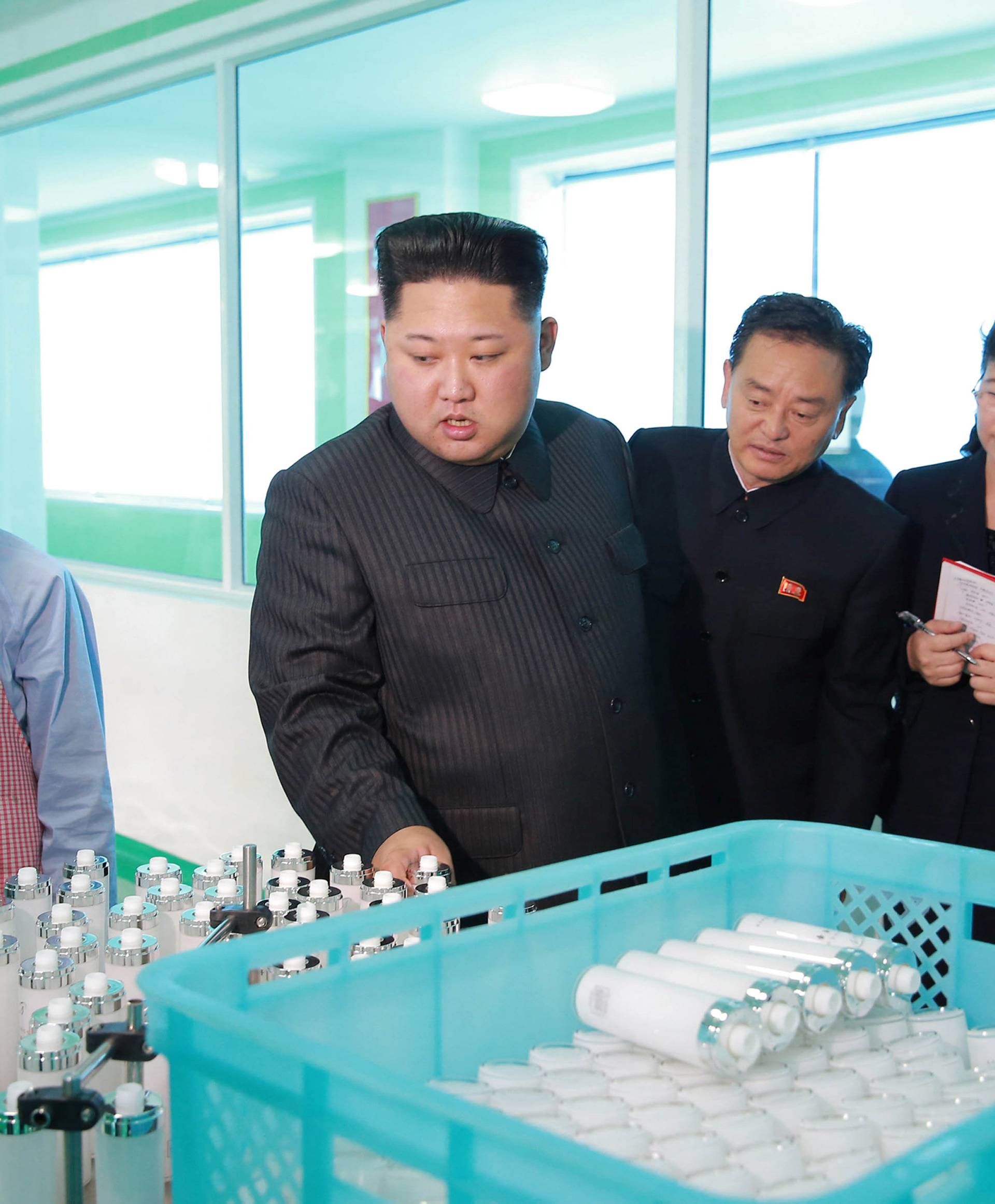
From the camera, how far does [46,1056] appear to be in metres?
1.01

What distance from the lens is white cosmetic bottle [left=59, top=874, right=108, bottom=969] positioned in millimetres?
1341

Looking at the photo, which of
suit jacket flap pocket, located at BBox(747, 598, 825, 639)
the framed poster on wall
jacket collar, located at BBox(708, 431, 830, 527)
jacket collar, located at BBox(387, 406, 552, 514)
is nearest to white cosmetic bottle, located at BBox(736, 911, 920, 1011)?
jacket collar, located at BBox(387, 406, 552, 514)

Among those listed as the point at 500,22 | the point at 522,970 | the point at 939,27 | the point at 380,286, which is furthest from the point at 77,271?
the point at 522,970

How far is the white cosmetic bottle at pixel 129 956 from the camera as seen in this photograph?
120cm

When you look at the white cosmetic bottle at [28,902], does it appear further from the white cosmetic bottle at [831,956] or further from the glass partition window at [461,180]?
the glass partition window at [461,180]

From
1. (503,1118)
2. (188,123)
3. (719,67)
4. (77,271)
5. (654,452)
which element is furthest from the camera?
(77,271)

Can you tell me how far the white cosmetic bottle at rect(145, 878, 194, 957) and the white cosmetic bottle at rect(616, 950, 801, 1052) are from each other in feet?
1.75

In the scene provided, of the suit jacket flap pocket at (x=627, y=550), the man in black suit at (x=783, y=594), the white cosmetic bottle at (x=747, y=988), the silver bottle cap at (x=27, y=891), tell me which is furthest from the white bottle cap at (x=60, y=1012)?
the man in black suit at (x=783, y=594)

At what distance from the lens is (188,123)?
4559 millimetres

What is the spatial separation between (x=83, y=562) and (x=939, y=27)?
12.1ft

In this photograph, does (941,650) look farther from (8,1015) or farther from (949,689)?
(8,1015)

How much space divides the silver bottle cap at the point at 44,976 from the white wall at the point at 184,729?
120 inches

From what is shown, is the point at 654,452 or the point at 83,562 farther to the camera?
the point at 83,562

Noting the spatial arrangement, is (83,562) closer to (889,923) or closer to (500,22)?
(500,22)
